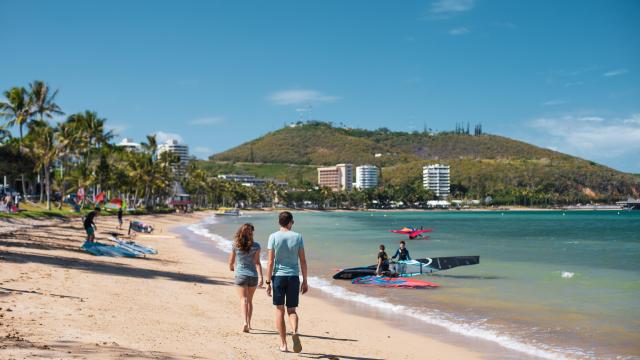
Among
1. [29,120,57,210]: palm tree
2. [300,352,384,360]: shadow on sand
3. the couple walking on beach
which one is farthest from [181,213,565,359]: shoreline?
[29,120,57,210]: palm tree

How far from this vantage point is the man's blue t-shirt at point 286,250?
25.9ft

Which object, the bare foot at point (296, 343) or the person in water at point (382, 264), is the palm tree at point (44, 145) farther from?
the bare foot at point (296, 343)

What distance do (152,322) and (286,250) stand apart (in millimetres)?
3622

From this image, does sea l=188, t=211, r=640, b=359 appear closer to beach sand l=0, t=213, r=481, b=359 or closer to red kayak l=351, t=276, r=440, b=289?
red kayak l=351, t=276, r=440, b=289

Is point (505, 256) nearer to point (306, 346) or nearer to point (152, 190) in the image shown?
point (306, 346)

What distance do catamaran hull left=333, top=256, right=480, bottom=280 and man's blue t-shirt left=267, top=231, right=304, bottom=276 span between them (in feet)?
39.4

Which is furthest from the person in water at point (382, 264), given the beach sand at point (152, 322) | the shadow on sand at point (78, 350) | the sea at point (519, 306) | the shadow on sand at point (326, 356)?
the shadow on sand at point (78, 350)

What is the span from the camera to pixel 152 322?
1013 centimetres

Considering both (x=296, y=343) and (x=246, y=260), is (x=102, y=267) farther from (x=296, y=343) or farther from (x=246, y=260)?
(x=296, y=343)

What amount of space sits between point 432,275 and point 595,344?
1082 cm

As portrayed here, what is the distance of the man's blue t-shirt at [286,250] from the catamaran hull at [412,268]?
39.4ft

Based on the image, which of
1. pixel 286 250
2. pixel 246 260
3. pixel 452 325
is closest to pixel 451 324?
pixel 452 325

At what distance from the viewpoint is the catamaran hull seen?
20062 mm

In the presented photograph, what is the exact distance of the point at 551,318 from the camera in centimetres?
1383
